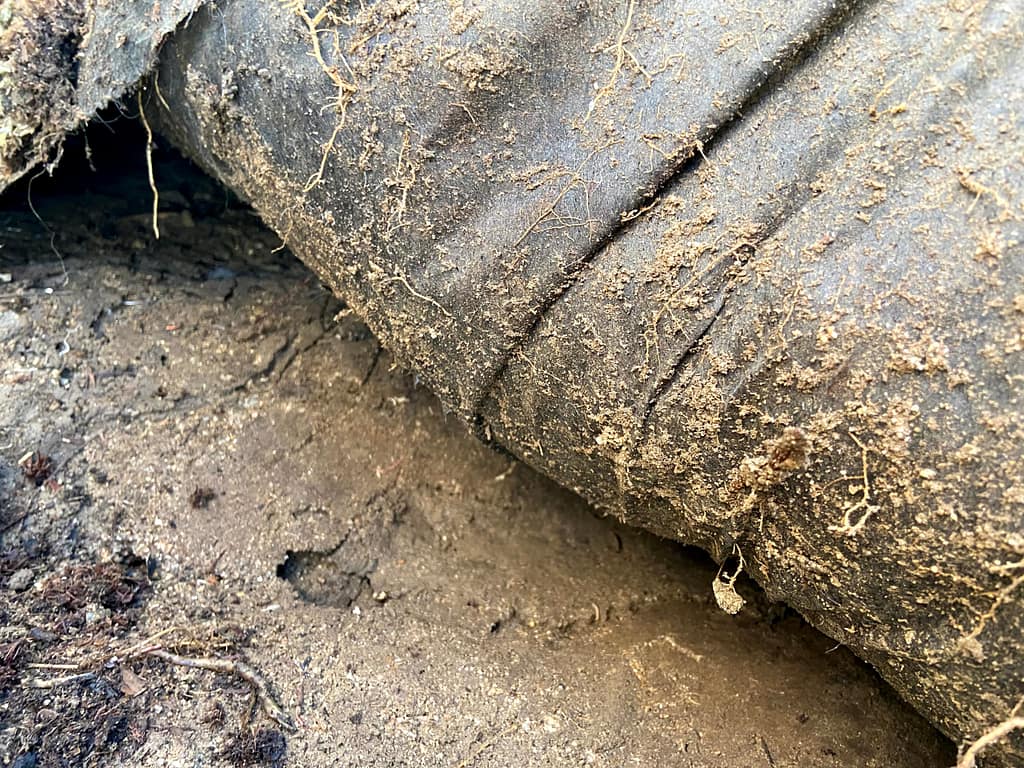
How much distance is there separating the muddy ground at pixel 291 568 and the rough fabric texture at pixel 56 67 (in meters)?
0.48

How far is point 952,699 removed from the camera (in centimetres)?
128

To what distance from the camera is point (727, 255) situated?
1.29m

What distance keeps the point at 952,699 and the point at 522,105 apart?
48.4 inches

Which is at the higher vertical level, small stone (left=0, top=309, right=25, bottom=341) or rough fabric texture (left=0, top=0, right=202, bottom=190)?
rough fabric texture (left=0, top=0, right=202, bottom=190)

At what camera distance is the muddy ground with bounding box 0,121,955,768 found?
1.58m

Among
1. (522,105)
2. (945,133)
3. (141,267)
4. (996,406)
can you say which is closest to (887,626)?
(996,406)

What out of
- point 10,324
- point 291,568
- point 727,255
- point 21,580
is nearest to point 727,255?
point 727,255

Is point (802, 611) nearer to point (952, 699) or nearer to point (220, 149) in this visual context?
point (952, 699)

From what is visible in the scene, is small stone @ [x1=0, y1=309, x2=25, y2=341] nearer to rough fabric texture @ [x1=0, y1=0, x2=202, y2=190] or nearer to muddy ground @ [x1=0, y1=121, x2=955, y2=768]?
muddy ground @ [x1=0, y1=121, x2=955, y2=768]

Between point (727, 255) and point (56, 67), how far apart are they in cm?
160

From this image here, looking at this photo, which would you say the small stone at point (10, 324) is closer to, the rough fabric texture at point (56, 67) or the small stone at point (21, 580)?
the rough fabric texture at point (56, 67)

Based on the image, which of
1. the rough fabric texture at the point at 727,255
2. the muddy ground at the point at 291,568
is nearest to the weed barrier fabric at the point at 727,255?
the rough fabric texture at the point at 727,255

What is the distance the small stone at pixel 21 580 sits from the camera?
5.60 ft

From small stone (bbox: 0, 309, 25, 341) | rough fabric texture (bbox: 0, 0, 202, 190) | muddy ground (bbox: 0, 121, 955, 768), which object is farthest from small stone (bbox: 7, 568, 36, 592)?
rough fabric texture (bbox: 0, 0, 202, 190)
